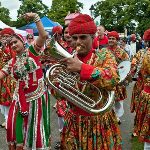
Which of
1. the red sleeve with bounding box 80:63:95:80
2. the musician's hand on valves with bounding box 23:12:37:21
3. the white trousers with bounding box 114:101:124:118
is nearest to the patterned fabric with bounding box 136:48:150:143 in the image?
the musician's hand on valves with bounding box 23:12:37:21

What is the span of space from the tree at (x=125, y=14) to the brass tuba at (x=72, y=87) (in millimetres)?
45023

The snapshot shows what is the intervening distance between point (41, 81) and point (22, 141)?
2.56 feet

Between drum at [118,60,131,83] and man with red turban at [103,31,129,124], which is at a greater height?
drum at [118,60,131,83]

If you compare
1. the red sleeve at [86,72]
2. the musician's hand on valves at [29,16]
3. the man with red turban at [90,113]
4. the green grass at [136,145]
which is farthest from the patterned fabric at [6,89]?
the red sleeve at [86,72]

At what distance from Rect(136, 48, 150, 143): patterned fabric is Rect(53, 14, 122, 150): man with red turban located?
1560 millimetres

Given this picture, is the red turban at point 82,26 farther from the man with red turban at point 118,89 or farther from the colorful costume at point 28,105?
A: the man with red turban at point 118,89

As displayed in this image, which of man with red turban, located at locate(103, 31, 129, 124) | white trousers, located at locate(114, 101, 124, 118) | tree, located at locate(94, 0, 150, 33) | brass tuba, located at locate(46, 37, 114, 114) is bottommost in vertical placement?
tree, located at locate(94, 0, 150, 33)

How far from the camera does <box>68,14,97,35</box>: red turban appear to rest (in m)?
3.12

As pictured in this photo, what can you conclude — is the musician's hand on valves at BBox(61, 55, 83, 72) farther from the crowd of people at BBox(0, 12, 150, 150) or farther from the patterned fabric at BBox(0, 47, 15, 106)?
the patterned fabric at BBox(0, 47, 15, 106)

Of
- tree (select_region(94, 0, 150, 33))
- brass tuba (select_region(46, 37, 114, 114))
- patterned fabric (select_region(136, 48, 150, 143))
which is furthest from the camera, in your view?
Answer: tree (select_region(94, 0, 150, 33))

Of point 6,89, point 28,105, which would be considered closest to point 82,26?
point 28,105

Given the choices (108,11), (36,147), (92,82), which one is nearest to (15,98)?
(36,147)

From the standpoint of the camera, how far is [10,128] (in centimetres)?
456

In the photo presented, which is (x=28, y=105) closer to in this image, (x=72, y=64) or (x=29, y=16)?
(x=29, y=16)
